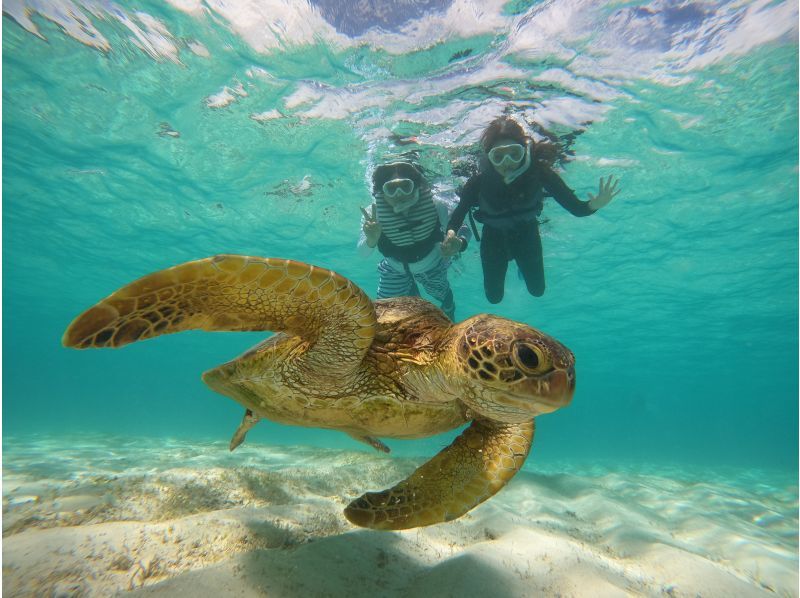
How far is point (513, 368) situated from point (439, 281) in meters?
8.62

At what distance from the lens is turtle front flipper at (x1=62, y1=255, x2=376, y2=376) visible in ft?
6.41

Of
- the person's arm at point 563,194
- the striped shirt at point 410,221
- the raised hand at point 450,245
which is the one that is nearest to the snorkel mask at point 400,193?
the striped shirt at point 410,221

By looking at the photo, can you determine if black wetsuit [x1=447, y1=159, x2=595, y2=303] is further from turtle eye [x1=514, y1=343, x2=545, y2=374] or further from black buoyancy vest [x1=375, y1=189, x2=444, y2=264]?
turtle eye [x1=514, y1=343, x2=545, y2=374]

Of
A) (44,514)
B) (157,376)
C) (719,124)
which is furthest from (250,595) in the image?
(157,376)

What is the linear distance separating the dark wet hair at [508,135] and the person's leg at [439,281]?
10.4 feet

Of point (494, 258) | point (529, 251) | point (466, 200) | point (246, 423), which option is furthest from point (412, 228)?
point (246, 423)

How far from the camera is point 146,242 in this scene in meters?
20.2

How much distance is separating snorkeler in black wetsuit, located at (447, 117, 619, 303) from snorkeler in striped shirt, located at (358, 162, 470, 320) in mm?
893

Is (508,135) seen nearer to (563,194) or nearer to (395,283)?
(563,194)

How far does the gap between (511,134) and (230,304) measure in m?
9.13

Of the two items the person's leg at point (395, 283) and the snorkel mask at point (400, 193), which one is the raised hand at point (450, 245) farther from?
the person's leg at point (395, 283)

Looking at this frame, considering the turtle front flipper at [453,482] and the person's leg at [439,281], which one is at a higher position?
the person's leg at [439,281]

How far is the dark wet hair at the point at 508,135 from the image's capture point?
9297 millimetres

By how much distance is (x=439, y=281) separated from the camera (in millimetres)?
10453
